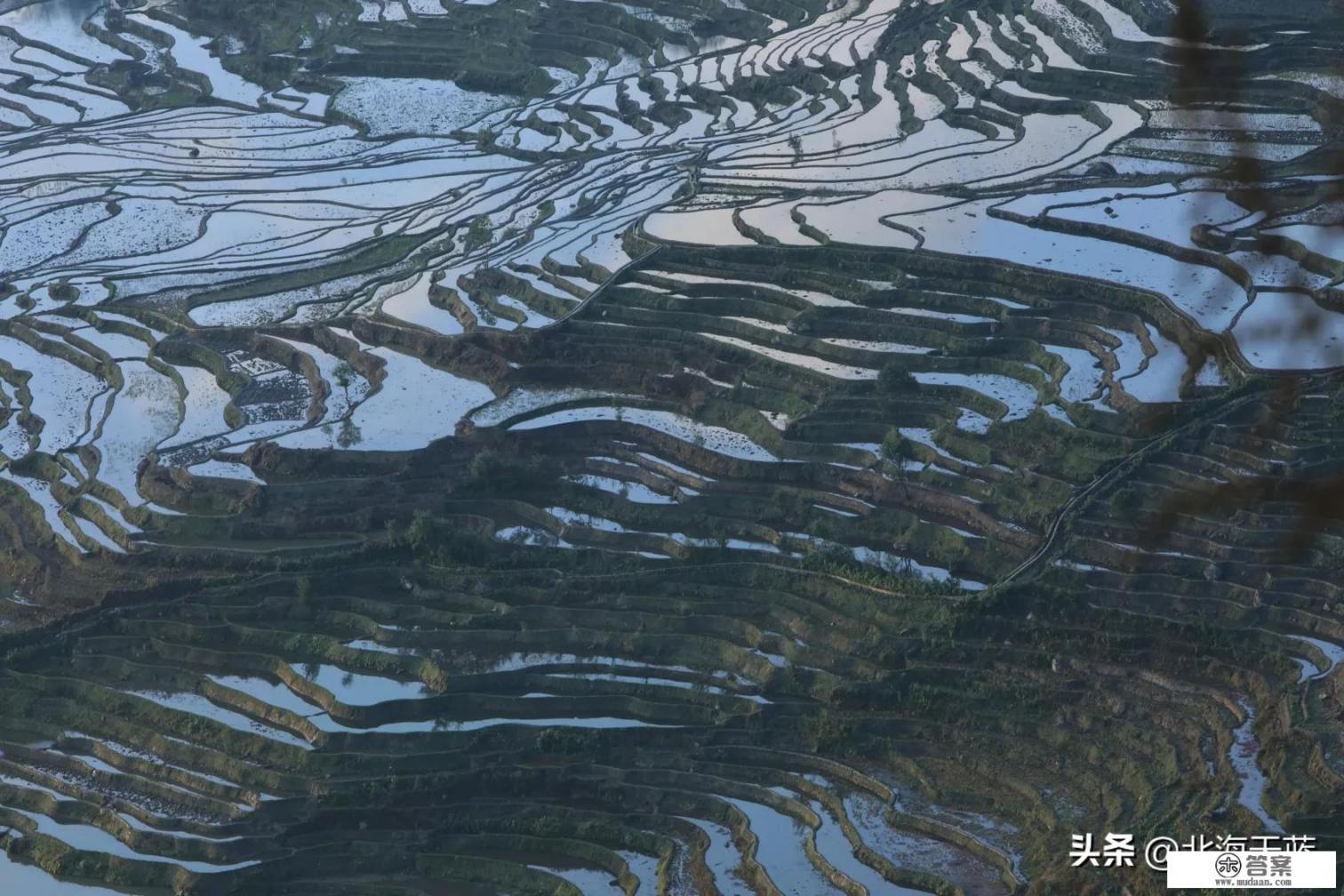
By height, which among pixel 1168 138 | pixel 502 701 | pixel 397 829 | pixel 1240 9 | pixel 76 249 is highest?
pixel 1240 9

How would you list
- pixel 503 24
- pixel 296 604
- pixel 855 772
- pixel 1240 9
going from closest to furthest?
pixel 855 772 < pixel 296 604 < pixel 1240 9 < pixel 503 24

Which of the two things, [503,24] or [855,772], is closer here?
[855,772]

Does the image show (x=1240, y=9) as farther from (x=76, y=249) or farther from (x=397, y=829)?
(x=397, y=829)

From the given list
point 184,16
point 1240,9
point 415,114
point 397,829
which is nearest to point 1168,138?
point 1240,9

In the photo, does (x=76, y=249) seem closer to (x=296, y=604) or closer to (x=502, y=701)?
(x=296, y=604)

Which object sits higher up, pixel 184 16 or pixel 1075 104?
pixel 184 16

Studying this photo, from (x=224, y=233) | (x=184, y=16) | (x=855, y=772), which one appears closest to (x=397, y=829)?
(x=855, y=772)

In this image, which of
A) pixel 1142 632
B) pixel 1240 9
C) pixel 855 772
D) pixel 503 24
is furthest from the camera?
pixel 503 24
